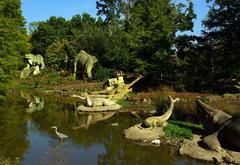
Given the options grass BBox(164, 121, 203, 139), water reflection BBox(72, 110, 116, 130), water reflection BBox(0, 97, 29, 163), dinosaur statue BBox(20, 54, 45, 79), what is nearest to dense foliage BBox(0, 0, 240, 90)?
water reflection BBox(0, 97, 29, 163)

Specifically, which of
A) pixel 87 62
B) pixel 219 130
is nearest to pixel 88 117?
pixel 219 130

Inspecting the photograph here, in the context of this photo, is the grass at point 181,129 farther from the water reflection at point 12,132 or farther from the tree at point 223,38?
the tree at point 223,38

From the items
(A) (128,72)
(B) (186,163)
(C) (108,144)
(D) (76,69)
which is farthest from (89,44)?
(B) (186,163)

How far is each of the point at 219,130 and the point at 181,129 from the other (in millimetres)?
2808

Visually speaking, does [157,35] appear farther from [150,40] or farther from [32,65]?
[32,65]

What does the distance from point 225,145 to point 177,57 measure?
20.6 metres

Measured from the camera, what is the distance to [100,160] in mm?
14867

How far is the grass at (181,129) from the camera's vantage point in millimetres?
17189

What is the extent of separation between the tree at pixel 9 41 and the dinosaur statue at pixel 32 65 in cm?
2820

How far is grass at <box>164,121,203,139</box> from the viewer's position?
56.4 ft

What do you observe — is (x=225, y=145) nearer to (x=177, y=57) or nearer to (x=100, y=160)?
(x=100, y=160)

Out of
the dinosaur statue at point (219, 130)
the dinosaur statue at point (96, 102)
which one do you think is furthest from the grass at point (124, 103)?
the dinosaur statue at point (219, 130)

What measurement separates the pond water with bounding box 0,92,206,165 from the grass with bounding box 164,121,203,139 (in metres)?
1.19

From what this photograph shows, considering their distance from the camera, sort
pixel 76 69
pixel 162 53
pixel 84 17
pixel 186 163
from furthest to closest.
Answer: pixel 84 17 < pixel 76 69 < pixel 162 53 < pixel 186 163
